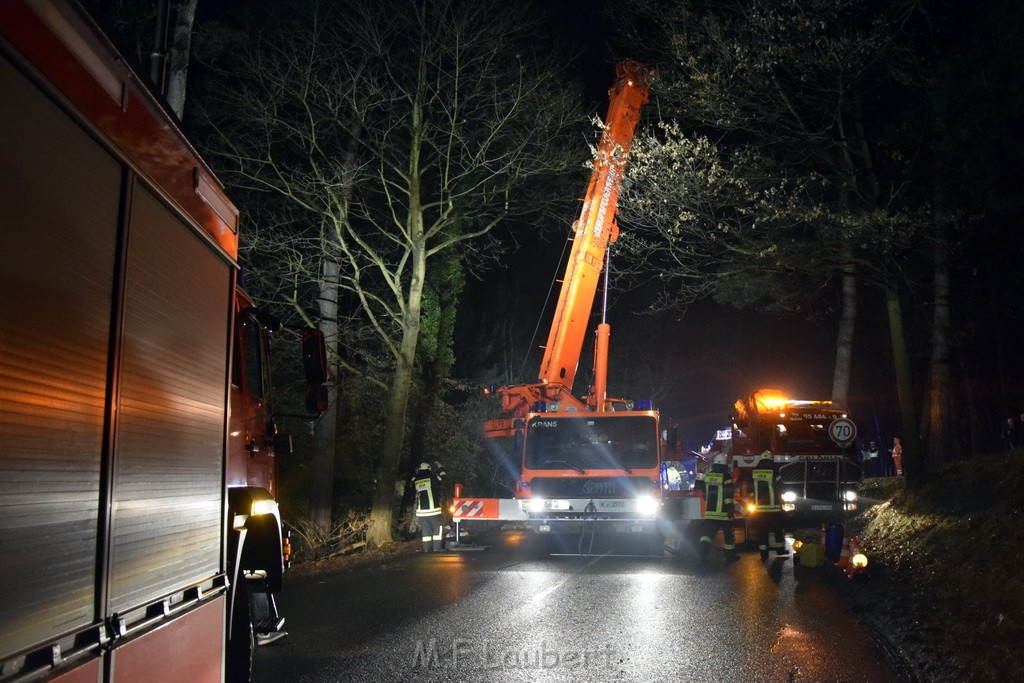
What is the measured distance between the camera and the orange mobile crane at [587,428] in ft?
45.4

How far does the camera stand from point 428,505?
1500 cm

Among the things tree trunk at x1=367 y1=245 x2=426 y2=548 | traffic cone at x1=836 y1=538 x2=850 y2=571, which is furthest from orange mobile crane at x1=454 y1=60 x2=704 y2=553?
traffic cone at x1=836 y1=538 x2=850 y2=571

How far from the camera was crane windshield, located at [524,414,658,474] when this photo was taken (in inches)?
557

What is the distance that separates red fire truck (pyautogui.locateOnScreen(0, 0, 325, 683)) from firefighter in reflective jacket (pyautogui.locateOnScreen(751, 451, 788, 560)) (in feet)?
34.6

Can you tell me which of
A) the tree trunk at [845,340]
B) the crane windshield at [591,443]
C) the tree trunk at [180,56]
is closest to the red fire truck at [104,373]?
the tree trunk at [180,56]

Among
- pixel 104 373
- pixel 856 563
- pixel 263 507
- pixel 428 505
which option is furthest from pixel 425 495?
pixel 104 373

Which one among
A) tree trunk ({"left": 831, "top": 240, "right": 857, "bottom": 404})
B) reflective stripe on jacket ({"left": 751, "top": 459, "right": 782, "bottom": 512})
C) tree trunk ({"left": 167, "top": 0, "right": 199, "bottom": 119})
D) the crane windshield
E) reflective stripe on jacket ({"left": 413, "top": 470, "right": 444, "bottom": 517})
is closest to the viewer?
tree trunk ({"left": 167, "top": 0, "right": 199, "bottom": 119})

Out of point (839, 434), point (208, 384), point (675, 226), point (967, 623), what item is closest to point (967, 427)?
point (839, 434)

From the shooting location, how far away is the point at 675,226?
570 inches

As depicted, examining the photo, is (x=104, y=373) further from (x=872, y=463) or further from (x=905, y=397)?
(x=872, y=463)

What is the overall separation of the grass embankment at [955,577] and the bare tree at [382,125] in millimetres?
8760

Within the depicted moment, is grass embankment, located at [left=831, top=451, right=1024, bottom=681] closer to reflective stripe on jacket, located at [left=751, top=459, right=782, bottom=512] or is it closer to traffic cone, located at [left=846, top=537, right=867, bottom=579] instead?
traffic cone, located at [left=846, top=537, right=867, bottom=579]

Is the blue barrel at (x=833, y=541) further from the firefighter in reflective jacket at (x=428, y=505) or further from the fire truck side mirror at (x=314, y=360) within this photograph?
the fire truck side mirror at (x=314, y=360)

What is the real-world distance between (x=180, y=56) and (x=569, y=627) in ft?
26.2
